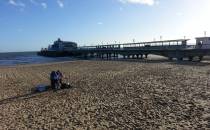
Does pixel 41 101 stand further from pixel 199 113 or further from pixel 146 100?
pixel 199 113

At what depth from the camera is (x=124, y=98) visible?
12.8m

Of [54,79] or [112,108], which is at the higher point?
[54,79]

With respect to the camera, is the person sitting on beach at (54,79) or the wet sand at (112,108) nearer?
the wet sand at (112,108)

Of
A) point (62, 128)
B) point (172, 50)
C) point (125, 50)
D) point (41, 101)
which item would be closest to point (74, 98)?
point (41, 101)

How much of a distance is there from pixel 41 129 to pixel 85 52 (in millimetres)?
Result: 60020

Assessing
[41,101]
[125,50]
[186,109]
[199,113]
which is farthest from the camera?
[125,50]

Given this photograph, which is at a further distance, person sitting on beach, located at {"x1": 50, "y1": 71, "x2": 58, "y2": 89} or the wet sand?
person sitting on beach, located at {"x1": 50, "y1": 71, "x2": 58, "y2": 89}

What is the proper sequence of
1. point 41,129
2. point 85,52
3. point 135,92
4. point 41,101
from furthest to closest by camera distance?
1. point 85,52
2. point 135,92
3. point 41,101
4. point 41,129

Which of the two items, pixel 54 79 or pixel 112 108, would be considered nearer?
pixel 112 108

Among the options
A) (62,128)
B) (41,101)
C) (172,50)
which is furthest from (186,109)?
(172,50)

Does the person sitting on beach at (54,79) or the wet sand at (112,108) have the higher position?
the person sitting on beach at (54,79)

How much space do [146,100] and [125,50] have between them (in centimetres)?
3987

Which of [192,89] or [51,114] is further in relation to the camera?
[192,89]

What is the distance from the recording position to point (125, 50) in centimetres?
5172
